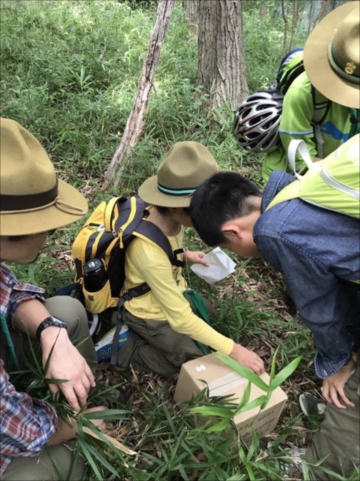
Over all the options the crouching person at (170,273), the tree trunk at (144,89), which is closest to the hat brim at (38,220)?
the crouching person at (170,273)

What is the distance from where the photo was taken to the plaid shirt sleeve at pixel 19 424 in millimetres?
1402

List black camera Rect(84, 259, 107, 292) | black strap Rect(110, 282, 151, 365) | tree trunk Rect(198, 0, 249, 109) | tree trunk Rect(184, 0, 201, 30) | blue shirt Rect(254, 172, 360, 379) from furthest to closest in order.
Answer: tree trunk Rect(184, 0, 201, 30), tree trunk Rect(198, 0, 249, 109), black strap Rect(110, 282, 151, 365), black camera Rect(84, 259, 107, 292), blue shirt Rect(254, 172, 360, 379)

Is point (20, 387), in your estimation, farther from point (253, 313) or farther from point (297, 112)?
point (297, 112)

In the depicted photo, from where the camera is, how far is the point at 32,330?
1808 millimetres

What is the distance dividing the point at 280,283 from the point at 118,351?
134 cm

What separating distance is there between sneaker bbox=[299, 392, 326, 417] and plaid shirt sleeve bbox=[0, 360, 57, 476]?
4.28 feet

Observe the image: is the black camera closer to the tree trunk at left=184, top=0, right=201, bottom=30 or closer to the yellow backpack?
the yellow backpack

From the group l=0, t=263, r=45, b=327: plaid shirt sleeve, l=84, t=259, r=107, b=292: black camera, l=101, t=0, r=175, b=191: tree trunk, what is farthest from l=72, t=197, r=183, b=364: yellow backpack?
l=101, t=0, r=175, b=191: tree trunk

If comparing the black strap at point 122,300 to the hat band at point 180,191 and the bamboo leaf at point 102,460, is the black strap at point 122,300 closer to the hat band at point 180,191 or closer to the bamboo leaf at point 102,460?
the hat band at point 180,191

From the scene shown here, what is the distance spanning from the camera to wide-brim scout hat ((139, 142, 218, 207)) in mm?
2039

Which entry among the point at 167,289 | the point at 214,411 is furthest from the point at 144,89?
the point at 214,411

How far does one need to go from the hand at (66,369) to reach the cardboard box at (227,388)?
529 mm

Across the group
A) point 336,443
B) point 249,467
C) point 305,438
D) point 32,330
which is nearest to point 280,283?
point 305,438

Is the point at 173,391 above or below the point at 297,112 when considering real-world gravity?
below
